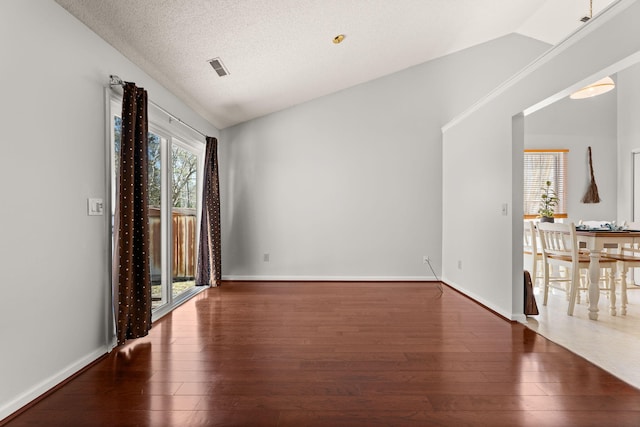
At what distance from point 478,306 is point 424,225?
62.1 inches

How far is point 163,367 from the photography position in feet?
7.42

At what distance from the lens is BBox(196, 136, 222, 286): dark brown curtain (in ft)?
14.7

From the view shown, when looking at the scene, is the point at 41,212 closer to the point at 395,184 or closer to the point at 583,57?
the point at 583,57

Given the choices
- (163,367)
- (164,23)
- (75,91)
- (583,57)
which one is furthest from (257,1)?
(163,367)

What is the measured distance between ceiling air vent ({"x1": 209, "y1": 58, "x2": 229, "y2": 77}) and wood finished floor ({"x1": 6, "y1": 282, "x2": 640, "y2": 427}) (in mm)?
2547

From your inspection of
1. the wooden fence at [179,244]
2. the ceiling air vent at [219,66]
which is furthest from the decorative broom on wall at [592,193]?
the wooden fence at [179,244]

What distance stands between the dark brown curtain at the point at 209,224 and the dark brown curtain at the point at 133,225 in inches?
69.2

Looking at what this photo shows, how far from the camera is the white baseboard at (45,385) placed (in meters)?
1.69

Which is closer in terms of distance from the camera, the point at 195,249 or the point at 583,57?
the point at 583,57

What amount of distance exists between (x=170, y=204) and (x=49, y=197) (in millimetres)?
1670

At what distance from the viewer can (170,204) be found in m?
3.64

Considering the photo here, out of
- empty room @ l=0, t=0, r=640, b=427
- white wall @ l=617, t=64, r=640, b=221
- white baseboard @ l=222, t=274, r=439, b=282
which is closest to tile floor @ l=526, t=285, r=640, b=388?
empty room @ l=0, t=0, r=640, b=427

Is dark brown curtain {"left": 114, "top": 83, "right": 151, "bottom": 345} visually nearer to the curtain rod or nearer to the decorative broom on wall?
the curtain rod

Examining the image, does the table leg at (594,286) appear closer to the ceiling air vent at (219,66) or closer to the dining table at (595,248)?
the dining table at (595,248)
